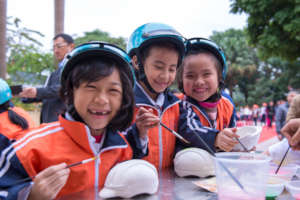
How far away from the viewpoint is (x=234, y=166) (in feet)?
3.36

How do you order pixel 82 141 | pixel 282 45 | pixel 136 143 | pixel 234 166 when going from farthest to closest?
1. pixel 282 45
2. pixel 136 143
3. pixel 82 141
4. pixel 234 166

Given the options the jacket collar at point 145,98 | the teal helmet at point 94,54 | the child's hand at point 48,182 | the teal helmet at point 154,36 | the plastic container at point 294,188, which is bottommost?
the plastic container at point 294,188

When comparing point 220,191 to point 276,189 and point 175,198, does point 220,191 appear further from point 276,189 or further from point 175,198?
point 276,189

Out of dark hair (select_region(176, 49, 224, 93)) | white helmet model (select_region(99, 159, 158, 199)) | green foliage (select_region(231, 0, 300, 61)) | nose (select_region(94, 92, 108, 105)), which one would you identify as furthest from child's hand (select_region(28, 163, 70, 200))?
green foliage (select_region(231, 0, 300, 61))

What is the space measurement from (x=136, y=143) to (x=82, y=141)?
1.51ft

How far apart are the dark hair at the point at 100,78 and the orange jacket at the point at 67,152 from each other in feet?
0.47

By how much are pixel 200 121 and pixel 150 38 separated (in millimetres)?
777

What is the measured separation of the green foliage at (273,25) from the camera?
31.5 ft

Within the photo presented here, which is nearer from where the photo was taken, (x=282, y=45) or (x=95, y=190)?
(x=95, y=190)

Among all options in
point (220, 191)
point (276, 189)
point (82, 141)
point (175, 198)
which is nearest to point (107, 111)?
point (82, 141)

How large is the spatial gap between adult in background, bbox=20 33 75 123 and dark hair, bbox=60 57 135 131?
6.40ft

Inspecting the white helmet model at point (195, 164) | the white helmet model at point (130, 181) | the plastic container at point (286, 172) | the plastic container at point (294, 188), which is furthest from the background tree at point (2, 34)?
the plastic container at point (294, 188)

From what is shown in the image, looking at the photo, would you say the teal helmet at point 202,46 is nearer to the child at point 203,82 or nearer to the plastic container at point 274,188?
the child at point 203,82

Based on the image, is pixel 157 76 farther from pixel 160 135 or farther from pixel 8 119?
pixel 8 119
